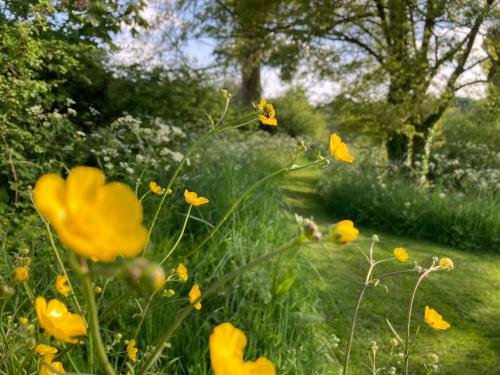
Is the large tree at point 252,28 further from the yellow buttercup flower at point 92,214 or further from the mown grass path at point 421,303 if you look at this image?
the yellow buttercup flower at point 92,214

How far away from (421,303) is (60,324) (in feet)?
9.47

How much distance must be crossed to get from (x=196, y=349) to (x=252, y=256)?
2.31 feet

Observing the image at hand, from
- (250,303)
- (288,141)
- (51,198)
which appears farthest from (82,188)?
(288,141)

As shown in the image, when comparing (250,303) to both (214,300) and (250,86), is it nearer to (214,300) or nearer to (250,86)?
(214,300)

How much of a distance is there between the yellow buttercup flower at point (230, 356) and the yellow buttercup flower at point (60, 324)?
16 centimetres

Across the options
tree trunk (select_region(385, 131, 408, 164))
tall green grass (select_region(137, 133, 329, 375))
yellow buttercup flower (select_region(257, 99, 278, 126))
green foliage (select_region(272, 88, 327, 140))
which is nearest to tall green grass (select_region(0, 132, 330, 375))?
tall green grass (select_region(137, 133, 329, 375))

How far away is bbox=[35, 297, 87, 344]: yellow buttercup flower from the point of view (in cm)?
50

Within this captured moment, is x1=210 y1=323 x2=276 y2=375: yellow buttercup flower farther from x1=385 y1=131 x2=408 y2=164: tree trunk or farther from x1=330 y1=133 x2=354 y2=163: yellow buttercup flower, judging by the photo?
x1=385 y1=131 x2=408 y2=164: tree trunk

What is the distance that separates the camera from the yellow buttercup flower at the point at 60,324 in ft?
1.65

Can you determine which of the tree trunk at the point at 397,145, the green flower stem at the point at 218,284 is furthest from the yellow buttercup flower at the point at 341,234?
the tree trunk at the point at 397,145

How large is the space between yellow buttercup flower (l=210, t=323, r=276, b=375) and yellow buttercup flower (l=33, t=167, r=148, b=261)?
14cm

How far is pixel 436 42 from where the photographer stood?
7.32 m

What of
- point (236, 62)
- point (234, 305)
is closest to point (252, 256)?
point (234, 305)

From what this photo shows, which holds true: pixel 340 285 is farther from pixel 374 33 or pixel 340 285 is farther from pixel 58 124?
pixel 374 33
